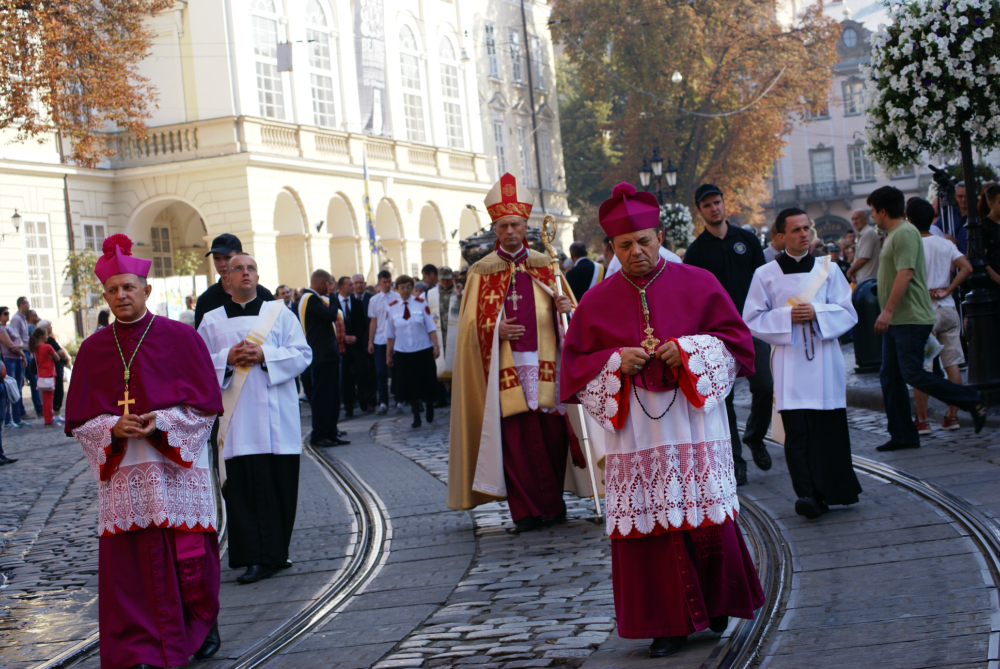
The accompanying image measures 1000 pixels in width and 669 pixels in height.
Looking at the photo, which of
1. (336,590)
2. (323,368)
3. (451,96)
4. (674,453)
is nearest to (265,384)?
(336,590)

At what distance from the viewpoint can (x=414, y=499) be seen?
9281 mm

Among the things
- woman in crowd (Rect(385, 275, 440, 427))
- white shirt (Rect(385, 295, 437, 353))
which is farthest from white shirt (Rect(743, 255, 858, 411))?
white shirt (Rect(385, 295, 437, 353))

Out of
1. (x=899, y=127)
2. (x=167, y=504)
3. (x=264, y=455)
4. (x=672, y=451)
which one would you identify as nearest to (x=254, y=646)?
(x=167, y=504)

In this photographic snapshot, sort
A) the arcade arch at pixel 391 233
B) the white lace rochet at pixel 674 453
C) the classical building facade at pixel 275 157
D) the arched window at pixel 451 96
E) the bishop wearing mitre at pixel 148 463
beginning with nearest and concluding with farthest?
the white lace rochet at pixel 674 453 < the bishop wearing mitre at pixel 148 463 < the classical building facade at pixel 275 157 < the arcade arch at pixel 391 233 < the arched window at pixel 451 96

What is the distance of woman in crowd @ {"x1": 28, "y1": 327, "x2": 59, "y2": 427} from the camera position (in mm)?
18328

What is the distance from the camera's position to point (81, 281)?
2625 centimetres

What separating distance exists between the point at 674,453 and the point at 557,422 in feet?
9.93

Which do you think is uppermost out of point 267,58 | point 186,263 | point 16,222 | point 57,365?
point 267,58

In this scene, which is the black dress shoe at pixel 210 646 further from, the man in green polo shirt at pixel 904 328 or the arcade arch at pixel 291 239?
the arcade arch at pixel 291 239

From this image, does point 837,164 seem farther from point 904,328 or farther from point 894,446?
point 894,446

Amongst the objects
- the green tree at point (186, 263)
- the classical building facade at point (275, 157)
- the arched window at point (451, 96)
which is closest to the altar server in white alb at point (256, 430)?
the classical building facade at point (275, 157)

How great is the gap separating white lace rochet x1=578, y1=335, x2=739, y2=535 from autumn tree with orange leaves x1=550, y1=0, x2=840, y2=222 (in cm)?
3899

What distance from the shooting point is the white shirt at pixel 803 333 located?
23.1 feet

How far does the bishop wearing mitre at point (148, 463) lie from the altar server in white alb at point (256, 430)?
139 cm
